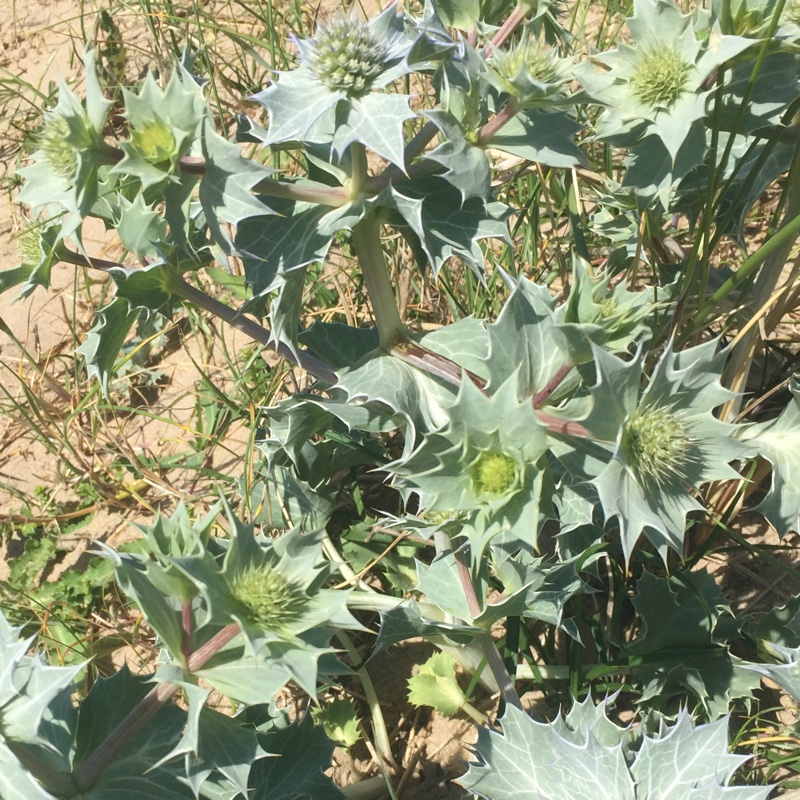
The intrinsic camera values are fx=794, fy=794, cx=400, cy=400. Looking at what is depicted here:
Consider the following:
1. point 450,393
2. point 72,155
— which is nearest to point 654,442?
point 450,393

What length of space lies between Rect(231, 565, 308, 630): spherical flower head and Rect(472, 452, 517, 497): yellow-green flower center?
1.05 ft

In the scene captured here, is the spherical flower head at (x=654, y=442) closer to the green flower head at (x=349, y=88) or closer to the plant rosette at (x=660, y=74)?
the plant rosette at (x=660, y=74)

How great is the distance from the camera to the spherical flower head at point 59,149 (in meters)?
1.21

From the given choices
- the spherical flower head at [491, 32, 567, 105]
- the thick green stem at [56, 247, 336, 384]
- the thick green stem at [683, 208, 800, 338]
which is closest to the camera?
the spherical flower head at [491, 32, 567, 105]

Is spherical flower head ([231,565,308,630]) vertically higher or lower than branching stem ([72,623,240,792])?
higher

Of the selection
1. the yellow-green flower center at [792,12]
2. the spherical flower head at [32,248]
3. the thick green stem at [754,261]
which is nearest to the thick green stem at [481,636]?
the thick green stem at [754,261]

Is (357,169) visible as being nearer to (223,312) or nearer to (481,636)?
(223,312)

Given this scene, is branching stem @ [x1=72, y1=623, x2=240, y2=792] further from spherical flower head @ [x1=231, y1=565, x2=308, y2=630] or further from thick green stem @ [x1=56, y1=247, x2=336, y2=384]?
thick green stem @ [x1=56, y1=247, x2=336, y2=384]

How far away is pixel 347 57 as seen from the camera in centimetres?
118

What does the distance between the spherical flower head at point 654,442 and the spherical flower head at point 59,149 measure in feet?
2.99

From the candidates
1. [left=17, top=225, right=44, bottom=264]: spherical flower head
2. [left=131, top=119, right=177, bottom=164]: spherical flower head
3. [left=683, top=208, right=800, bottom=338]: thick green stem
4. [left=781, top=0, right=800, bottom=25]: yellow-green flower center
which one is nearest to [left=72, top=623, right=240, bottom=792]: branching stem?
[left=131, top=119, right=177, bottom=164]: spherical flower head

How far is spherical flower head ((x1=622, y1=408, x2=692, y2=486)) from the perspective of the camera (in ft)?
3.71

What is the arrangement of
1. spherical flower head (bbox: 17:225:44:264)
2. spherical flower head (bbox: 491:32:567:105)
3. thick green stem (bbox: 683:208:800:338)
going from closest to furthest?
spherical flower head (bbox: 491:32:567:105)
thick green stem (bbox: 683:208:800:338)
spherical flower head (bbox: 17:225:44:264)

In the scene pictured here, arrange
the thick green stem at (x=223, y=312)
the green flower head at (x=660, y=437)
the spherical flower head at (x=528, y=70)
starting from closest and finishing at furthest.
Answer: the green flower head at (x=660, y=437) < the spherical flower head at (x=528, y=70) < the thick green stem at (x=223, y=312)
